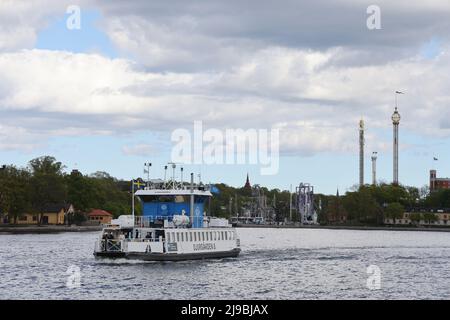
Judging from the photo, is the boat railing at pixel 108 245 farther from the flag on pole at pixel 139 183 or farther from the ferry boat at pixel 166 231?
the flag on pole at pixel 139 183

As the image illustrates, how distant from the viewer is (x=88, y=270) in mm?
85750

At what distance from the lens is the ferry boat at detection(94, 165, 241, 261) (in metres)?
92.2

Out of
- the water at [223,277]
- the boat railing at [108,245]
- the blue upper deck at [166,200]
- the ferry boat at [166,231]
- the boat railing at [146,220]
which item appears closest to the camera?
the water at [223,277]

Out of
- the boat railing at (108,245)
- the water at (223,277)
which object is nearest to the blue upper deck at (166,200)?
the boat railing at (108,245)

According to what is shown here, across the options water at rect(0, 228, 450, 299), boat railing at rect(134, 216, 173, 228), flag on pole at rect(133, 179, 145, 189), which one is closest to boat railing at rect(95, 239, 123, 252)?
water at rect(0, 228, 450, 299)

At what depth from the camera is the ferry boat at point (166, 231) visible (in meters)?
92.2

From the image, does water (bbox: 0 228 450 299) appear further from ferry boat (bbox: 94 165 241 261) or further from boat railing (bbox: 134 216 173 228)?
boat railing (bbox: 134 216 173 228)

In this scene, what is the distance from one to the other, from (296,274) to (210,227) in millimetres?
18931

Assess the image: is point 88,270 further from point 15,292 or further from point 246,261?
point 246,261

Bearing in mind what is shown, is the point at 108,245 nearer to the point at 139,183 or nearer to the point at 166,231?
the point at 139,183

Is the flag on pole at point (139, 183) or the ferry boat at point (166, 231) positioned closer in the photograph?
the ferry boat at point (166, 231)

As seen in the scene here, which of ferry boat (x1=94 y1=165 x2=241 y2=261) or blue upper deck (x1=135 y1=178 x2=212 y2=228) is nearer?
ferry boat (x1=94 y1=165 x2=241 y2=261)
